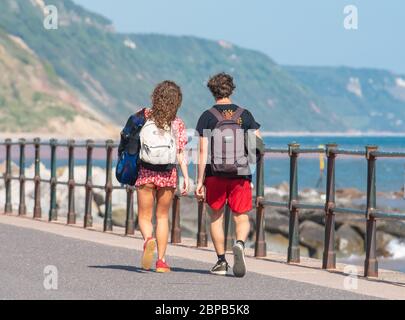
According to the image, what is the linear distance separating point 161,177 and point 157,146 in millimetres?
304

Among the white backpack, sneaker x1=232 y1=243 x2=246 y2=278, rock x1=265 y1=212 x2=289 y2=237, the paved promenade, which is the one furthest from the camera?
rock x1=265 y1=212 x2=289 y2=237

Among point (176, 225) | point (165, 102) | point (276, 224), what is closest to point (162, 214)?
point (165, 102)

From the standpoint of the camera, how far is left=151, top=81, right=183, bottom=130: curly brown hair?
12781 mm

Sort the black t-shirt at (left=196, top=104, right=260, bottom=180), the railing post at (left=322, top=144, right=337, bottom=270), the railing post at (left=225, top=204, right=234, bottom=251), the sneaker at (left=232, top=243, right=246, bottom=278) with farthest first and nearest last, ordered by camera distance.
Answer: the railing post at (left=225, top=204, right=234, bottom=251), the railing post at (left=322, top=144, right=337, bottom=270), the black t-shirt at (left=196, top=104, right=260, bottom=180), the sneaker at (left=232, top=243, right=246, bottom=278)

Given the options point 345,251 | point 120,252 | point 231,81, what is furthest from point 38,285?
point 345,251

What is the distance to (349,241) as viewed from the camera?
31609 millimetres

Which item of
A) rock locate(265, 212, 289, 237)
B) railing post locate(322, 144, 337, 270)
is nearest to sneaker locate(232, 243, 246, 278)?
railing post locate(322, 144, 337, 270)

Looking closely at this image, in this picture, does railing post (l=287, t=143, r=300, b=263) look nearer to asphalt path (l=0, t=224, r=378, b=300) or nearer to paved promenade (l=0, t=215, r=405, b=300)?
paved promenade (l=0, t=215, r=405, b=300)

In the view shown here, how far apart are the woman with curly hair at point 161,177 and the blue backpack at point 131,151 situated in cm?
6

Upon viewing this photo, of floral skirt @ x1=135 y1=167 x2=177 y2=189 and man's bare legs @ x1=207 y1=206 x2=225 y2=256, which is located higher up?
floral skirt @ x1=135 y1=167 x2=177 y2=189

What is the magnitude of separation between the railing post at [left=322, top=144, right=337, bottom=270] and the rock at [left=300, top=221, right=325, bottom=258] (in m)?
15.3

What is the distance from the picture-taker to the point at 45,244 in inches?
643

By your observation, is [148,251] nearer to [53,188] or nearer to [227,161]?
[227,161]

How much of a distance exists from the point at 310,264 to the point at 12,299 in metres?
5.36
